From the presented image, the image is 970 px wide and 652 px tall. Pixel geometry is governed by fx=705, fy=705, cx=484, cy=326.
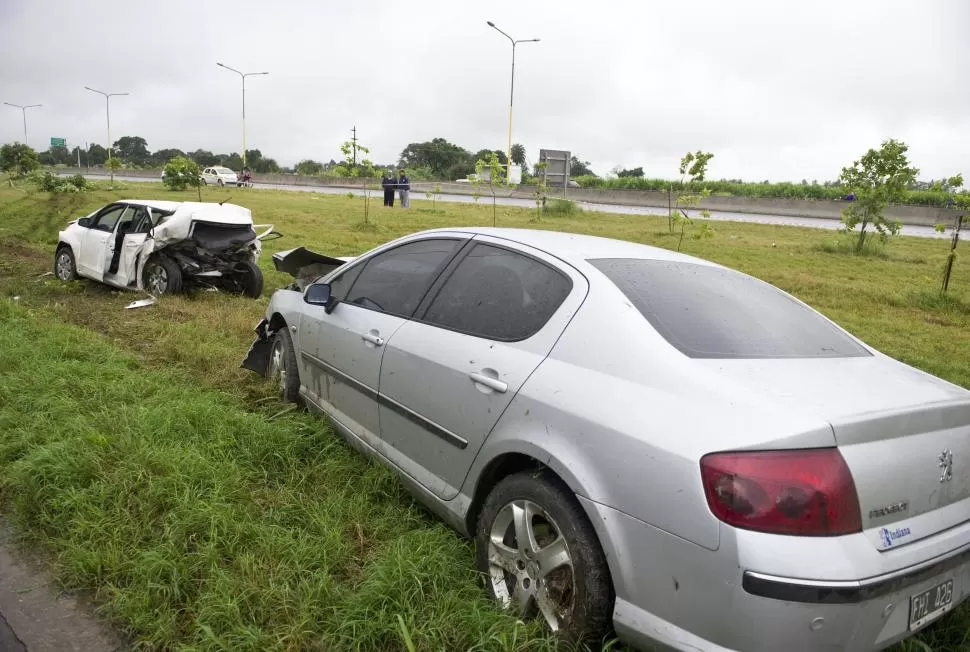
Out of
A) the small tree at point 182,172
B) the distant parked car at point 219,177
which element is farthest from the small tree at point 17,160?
the distant parked car at point 219,177

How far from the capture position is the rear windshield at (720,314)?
8.35 feet

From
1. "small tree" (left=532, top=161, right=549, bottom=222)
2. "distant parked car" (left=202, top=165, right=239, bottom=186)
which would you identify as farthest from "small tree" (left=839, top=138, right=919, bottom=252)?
"distant parked car" (left=202, top=165, right=239, bottom=186)

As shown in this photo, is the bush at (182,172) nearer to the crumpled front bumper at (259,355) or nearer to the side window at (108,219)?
the side window at (108,219)

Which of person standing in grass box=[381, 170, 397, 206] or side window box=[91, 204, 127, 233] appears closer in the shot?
side window box=[91, 204, 127, 233]

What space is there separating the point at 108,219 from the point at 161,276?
4.81ft

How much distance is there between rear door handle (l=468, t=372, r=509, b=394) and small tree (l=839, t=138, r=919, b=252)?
639 inches

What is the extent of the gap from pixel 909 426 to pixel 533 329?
1.31 metres

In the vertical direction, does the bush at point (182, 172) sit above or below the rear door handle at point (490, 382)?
above

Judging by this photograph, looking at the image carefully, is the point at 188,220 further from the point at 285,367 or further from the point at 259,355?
the point at 285,367

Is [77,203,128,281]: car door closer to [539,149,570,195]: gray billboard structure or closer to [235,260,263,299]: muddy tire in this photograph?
[235,260,263,299]: muddy tire

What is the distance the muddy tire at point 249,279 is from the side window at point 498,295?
21.4ft

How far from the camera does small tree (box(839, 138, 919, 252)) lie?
1598 centimetres

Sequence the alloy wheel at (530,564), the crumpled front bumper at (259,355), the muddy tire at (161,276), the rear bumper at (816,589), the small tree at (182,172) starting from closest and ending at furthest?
the rear bumper at (816,589) → the alloy wheel at (530,564) → the crumpled front bumper at (259,355) → the muddy tire at (161,276) → the small tree at (182,172)

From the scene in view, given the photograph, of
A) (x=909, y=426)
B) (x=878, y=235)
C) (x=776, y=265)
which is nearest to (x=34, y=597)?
(x=909, y=426)
